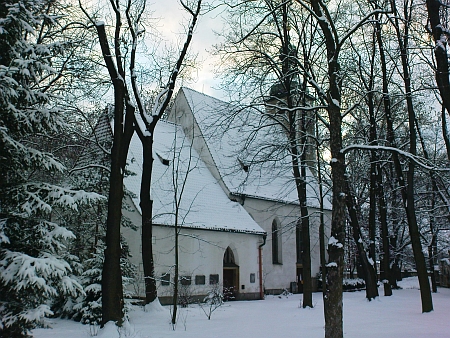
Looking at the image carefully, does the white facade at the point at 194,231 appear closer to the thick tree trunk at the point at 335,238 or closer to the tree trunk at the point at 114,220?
the tree trunk at the point at 114,220

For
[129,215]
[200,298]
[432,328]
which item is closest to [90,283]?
[129,215]

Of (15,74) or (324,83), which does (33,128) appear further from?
(324,83)

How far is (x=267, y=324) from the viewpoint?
12.9m

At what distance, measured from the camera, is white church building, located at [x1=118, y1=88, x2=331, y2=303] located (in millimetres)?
18531

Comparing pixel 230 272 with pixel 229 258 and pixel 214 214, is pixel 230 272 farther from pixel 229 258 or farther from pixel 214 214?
pixel 214 214

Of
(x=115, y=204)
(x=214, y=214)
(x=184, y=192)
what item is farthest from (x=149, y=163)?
(x=214, y=214)

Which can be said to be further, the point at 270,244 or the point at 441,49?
the point at 270,244

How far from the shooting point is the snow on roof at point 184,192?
1936 centimetres

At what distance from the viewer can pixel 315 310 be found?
1692 centimetres

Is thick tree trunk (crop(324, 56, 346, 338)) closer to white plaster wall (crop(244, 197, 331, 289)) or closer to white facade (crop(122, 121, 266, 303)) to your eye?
white facade (crop(122, 121, 266, 303))

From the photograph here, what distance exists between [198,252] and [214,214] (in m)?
2.21

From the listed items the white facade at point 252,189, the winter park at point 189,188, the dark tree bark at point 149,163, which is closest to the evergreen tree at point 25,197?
the winter park at point 189,188

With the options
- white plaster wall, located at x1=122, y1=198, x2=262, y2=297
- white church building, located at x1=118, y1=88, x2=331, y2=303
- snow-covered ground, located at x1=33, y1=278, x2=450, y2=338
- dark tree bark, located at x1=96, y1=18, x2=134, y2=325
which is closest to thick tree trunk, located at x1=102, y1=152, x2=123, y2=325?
dark tree bark, located at x1=96, y1=18, x2=134, y2=325

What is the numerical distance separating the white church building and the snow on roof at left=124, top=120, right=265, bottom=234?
45mm
